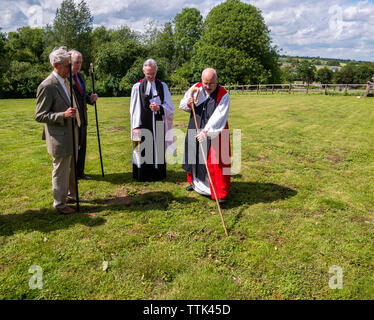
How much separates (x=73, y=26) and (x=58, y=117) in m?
46.6

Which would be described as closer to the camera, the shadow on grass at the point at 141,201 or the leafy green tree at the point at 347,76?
the shadow on grass at the point at 141,201

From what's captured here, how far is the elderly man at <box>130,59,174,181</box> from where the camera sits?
5785 millimetres

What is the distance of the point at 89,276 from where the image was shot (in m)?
3.24

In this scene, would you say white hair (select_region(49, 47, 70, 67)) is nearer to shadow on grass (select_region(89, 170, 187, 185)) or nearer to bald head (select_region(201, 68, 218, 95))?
bald head (select_region(201, 68, 218, 95))

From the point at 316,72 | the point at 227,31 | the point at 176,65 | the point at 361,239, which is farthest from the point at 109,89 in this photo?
the point at 316,72

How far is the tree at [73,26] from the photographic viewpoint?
42312 millimetres

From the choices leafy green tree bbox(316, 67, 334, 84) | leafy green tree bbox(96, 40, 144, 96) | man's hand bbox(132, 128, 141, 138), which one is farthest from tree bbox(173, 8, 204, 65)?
leafy green tree bbox(316, 67, 334, 84)

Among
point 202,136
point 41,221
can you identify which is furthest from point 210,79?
point 41,221

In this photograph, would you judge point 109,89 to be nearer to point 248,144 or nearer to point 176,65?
point 176,65

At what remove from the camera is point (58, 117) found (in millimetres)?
4078

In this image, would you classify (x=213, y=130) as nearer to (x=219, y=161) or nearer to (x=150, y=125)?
(x=219, y=161)

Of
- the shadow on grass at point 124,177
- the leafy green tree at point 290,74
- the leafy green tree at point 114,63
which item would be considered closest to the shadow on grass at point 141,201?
the shadow on grass at point 124,177

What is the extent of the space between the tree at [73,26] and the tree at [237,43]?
62.7ft

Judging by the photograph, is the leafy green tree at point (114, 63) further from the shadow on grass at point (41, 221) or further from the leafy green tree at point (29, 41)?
the shadow on grass at point (41, 221)
